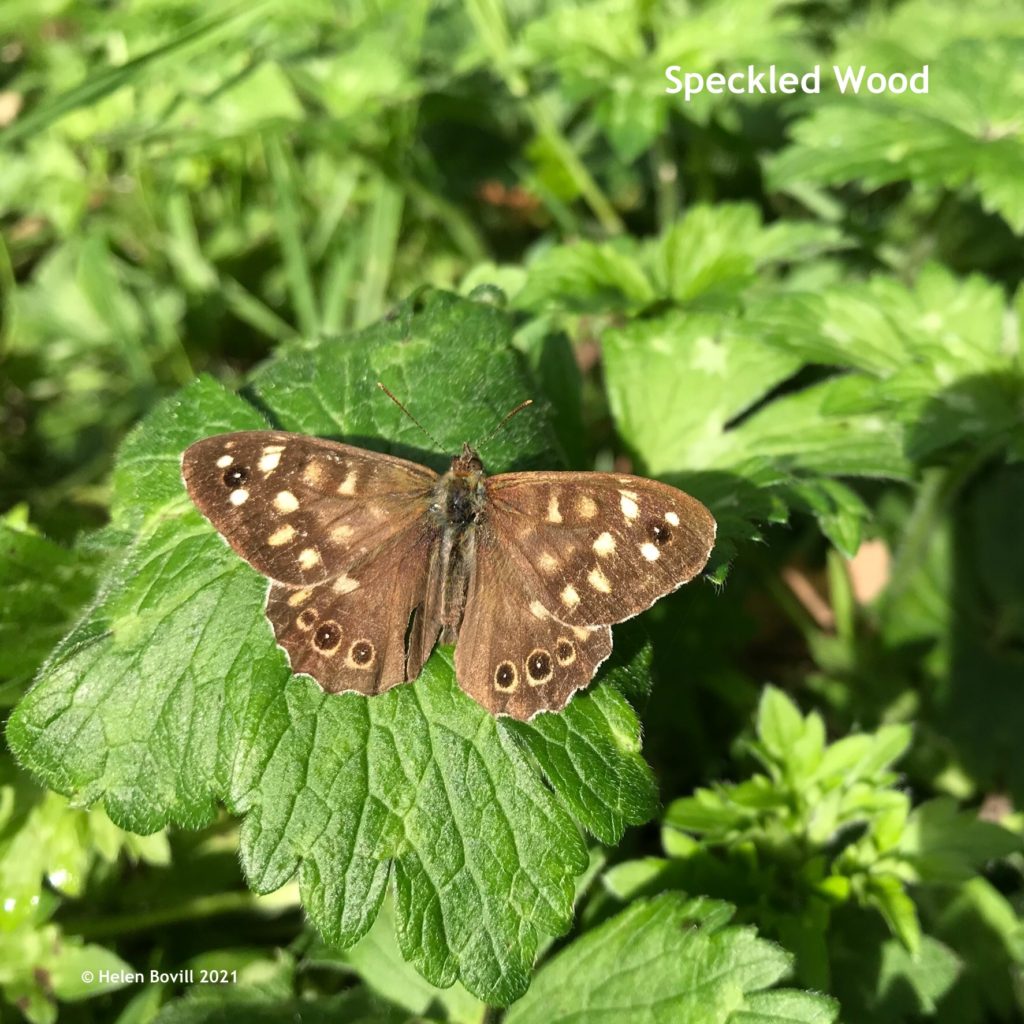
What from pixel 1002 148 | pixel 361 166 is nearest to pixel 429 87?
pixel 361 166

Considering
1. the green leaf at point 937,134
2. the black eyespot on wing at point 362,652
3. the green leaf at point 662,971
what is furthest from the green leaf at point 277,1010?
the green leaf at point 937,134

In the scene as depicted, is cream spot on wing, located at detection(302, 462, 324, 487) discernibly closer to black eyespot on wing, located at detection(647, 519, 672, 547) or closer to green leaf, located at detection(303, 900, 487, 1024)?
black eyespot on wing, located at detection(647, 519, 672, 547)

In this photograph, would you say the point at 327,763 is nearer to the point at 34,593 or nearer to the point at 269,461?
the point at 269,461

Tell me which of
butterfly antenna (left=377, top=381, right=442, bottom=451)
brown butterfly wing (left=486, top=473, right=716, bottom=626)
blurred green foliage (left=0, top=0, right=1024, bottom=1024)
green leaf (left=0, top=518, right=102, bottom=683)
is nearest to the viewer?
brown butterfly wing (left=486, top=473, right=716, bottom=626)

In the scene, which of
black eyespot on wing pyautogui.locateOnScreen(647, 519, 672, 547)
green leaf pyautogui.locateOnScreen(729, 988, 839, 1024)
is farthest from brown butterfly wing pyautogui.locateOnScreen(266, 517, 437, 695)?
green leaf pyautogui.locateOnScreen(729, 988, 839, 1024)

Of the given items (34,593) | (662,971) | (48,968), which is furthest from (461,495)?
(48,968)

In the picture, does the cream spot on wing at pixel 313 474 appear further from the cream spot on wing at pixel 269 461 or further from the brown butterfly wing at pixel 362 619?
the brown butterfly wing at pixel 362 619
